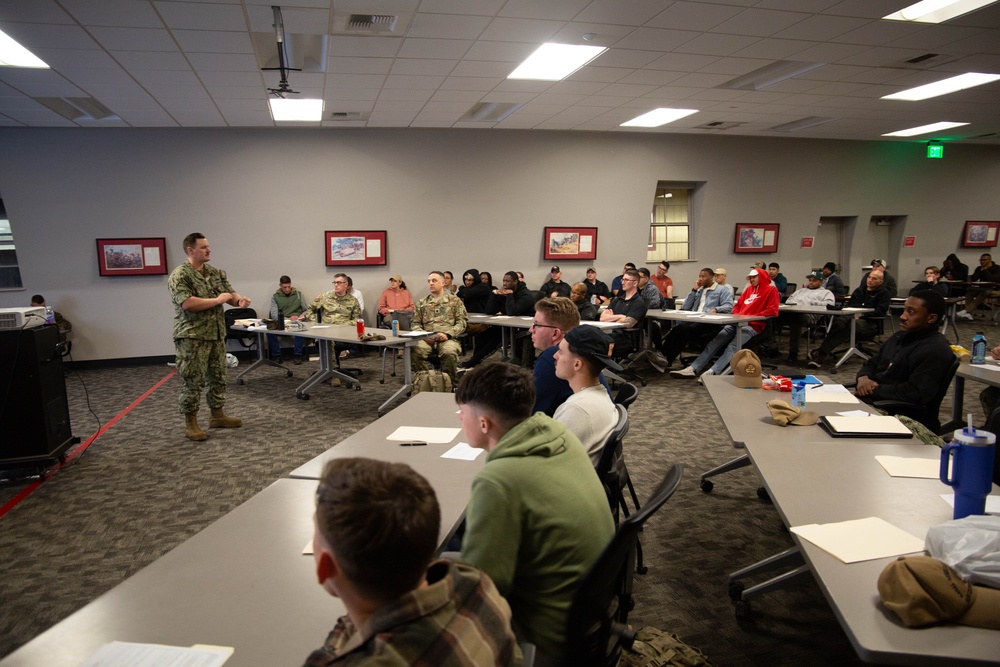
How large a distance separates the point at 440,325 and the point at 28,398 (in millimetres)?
3889

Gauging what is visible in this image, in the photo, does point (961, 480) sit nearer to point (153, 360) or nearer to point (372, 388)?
point (372, 388)

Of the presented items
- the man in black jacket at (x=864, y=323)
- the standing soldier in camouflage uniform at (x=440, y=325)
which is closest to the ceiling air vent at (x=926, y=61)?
the man in black jacket at (x=864, y=323)

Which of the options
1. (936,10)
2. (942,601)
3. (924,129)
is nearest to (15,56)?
(942,601)

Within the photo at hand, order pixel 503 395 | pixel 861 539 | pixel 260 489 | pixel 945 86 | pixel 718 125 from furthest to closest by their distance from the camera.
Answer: pixel 718 125
pixel 945 86
pixel 260 489
pixel 503 395
pixel 861 539

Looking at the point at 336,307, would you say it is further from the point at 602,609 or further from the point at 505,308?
the point at 602,609

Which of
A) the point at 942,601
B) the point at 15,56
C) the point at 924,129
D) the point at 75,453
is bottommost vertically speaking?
the point at 75,453

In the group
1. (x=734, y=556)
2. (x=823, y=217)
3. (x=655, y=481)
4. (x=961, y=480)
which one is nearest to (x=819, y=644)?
(x=734, y=556)

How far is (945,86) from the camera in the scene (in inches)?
299

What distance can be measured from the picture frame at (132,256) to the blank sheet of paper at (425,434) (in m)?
7.93

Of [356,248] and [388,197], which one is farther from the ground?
[388,197]

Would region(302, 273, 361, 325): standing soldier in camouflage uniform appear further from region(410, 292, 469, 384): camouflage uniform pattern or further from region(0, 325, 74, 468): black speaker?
region(0, 325, 74, 468): black speaker

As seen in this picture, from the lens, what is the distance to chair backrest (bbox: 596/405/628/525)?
7.87 feet

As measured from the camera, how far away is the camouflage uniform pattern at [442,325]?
22.2 ft

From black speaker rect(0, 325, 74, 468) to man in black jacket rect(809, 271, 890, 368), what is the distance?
8.24m
